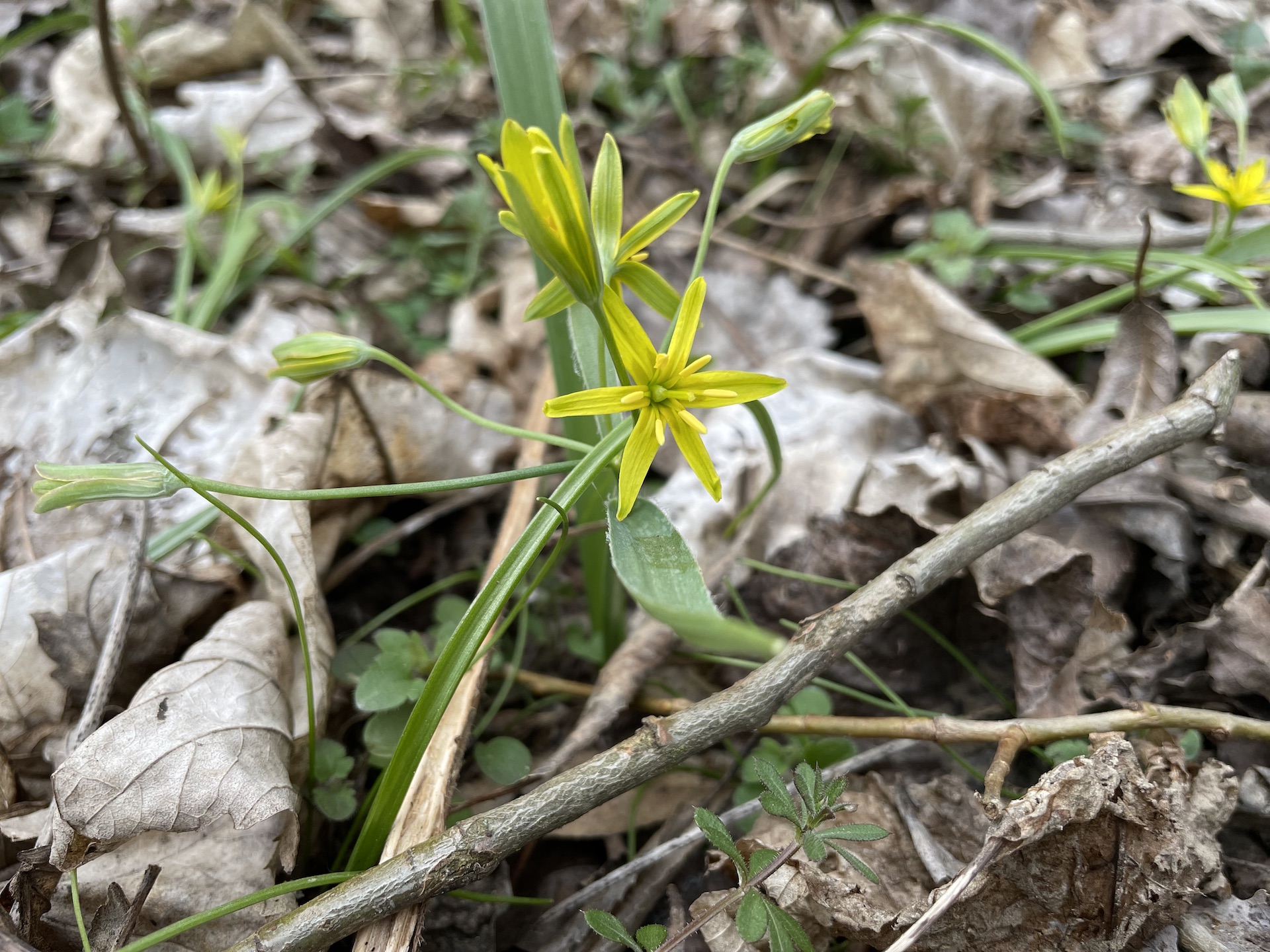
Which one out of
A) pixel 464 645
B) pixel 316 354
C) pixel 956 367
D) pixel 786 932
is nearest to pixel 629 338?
pixel 464 645

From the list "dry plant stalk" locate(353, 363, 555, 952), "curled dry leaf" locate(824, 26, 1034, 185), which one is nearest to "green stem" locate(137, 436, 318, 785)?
"dry plant stalk" locate(353, 363, 555, 952)

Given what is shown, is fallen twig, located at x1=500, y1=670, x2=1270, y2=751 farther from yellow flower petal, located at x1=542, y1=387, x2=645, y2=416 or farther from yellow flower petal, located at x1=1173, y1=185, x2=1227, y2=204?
yellow flower petal, located at x1=1173, y1=185, x2=1227, y2=204

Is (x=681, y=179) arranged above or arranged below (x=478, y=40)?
below

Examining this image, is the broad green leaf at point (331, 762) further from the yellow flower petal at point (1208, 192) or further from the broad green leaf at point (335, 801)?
the yellow flower petal at point (1208, 192)

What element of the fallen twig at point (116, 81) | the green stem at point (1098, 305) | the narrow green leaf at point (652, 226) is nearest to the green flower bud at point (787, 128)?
the narrow green leaf at point (652, 226)

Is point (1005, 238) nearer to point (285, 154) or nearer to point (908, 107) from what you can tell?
point (908, 107)

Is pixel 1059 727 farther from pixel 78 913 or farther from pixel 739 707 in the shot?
pixel 78 913

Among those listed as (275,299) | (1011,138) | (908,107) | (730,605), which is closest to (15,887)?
(730,605)
